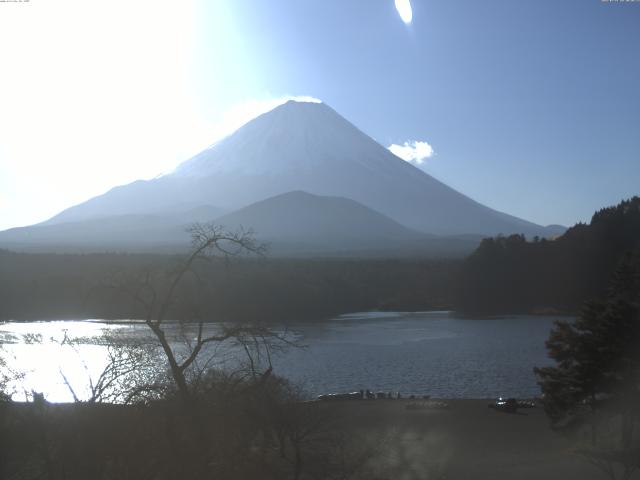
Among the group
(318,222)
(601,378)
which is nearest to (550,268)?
(601,378)

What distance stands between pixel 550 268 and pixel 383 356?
29520 millimetres

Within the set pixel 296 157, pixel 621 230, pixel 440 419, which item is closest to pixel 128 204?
pixel 296 157

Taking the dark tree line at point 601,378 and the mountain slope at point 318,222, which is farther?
the mountain slope at point 318,222

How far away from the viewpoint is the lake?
17.5 m

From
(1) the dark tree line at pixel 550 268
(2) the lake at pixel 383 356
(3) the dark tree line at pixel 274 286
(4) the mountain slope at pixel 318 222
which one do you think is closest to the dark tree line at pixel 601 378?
(2) the lake at pixel 383 356

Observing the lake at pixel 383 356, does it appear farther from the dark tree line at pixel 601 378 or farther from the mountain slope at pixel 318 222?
the mountain slope at pixel 318 222

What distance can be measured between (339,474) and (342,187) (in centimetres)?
12828

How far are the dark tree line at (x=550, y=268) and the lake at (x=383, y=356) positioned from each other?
11.5 m

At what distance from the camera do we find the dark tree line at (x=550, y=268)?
46.1 m

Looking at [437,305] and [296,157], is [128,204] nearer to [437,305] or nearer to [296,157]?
[296,157]

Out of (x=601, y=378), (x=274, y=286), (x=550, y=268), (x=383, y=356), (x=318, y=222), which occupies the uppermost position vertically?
(x=318, y=222)

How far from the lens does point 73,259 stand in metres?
46.0

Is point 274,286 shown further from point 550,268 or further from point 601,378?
Answer: point 601,378

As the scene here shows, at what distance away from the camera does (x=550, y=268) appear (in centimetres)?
4925
